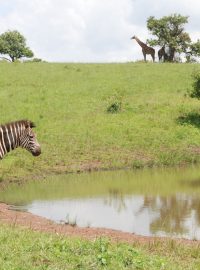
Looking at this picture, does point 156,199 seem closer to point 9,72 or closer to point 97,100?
point 97,100

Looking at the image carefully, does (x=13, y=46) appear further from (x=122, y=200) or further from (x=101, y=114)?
(x=122, y=200)

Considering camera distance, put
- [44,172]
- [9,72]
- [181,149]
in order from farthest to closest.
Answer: [9,72] → [181,149] → [44,172]

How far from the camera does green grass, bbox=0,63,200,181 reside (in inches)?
861

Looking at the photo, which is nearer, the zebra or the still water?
the still water

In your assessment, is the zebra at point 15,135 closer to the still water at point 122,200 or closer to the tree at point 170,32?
the still water at point 122,200

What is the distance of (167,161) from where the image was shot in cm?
2181

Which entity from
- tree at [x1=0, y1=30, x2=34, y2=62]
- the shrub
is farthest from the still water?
tree at [x1=0, y1=30, x2=34, y2=62]

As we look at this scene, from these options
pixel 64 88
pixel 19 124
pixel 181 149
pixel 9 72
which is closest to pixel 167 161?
pixel 181 149

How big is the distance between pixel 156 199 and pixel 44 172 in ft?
19.2

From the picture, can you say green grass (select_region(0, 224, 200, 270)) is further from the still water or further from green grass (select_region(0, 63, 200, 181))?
green grass (select_region(0, 63, 200, 181))

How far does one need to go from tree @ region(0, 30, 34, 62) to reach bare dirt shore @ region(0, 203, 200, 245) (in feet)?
225

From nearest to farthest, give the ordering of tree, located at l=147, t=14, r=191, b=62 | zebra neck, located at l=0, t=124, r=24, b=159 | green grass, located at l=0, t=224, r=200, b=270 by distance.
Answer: green grass, located at l=0, t=224, r=200, b=270
zebra neck, located at l=0, t=124, r=24, b=159
tree, located at l=147, t=14, r=191, b=62

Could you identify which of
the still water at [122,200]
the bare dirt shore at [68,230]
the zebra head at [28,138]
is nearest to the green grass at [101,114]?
the still water at [122,200]

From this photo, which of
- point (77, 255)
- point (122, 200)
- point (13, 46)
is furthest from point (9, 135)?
point (13, 46)
